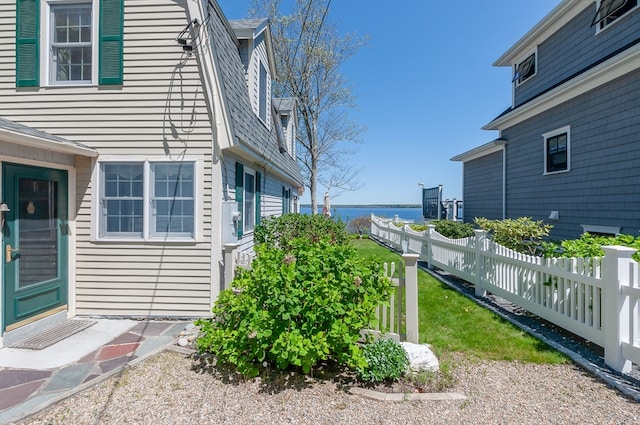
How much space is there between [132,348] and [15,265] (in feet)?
6.33

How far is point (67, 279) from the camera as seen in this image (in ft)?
16.6

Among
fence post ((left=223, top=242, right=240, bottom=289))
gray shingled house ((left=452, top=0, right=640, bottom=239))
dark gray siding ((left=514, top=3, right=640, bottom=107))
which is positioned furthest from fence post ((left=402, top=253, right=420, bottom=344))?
dark gray siding ((left=514, top=3, right=640, bottom=107))

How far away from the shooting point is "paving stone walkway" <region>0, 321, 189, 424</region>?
2.91m

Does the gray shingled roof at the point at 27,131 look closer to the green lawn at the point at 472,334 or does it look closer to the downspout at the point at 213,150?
the downspout at the point at 213,150

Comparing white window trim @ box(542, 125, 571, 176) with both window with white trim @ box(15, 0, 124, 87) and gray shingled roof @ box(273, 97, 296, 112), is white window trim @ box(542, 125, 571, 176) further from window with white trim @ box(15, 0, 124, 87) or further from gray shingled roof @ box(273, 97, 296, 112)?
window with white trim @ box(15, 0, 124, 87)

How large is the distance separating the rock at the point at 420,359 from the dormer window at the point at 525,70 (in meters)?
11.6

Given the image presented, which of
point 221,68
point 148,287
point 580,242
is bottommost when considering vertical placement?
point 148,287

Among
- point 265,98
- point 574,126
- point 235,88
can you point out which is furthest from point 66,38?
point 574,126

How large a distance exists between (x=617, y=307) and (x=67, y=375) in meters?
5.99

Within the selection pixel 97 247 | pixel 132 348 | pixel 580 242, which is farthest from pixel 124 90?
pixel 580 242

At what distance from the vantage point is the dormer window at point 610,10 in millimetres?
7308

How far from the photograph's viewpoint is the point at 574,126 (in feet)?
27.5

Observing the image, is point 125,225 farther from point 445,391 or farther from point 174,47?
point 445,391

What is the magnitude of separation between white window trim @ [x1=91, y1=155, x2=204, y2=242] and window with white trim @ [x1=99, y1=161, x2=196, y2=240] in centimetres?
3
